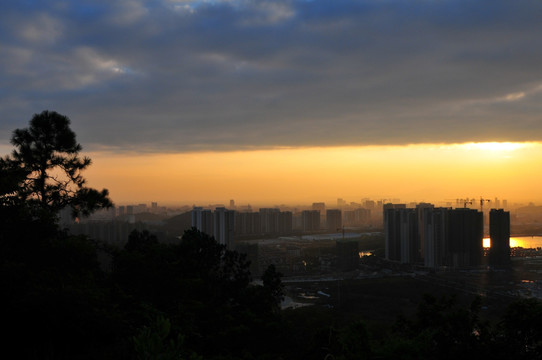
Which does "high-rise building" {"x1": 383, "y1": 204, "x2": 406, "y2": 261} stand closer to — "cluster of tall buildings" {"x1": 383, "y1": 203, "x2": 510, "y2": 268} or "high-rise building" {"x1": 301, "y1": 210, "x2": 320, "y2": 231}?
"cluster of tall buildings" {"x1": 383, "y1": 203, "x2": 510, "y2": 268}

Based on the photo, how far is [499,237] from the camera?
29.6m

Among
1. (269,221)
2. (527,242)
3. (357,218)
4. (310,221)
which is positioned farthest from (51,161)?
(357,218)

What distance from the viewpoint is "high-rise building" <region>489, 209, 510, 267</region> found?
2892cm

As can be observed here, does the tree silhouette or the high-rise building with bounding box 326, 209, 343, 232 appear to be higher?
the tree silhouette

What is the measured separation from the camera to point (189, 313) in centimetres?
586

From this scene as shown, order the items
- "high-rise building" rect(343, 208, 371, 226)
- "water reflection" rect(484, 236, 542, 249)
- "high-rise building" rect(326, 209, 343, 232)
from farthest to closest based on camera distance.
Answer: "high-rise building" rect(343, 208, 371, 226) → "high-rise building" rect(326, 209, 343, 232) → "water reflection" rect(484, 236, 542, 249)

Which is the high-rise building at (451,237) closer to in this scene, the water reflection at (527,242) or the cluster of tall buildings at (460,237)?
the cluster of tall buildings at (460,237)

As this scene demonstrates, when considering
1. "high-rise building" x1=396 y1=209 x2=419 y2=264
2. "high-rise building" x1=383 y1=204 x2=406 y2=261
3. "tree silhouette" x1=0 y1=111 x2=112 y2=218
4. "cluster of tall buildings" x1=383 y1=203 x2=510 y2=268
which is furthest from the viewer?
"high-rise building" x1=383 y1=204 x2=406 y2=261

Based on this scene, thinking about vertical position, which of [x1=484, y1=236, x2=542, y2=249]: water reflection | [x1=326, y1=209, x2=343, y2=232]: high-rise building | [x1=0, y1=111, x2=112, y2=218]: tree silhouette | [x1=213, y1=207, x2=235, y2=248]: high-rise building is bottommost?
[x1=484, y1=236, x2=542, y2=249]: water reflection

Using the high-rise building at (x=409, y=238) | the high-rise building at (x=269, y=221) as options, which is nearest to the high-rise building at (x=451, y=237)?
the high-rise building at (x=409, y=238)

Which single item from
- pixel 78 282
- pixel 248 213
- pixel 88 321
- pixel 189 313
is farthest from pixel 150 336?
pixel 248 213

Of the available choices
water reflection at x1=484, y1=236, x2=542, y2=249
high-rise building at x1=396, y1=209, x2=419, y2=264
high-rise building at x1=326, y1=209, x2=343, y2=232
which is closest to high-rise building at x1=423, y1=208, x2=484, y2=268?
high-rise building at x1=396, y1=209, x2=419, y2=264

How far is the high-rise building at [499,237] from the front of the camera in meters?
28.9

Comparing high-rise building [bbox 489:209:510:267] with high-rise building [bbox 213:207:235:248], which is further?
high-rise building [bbox 489:209:510:267]
